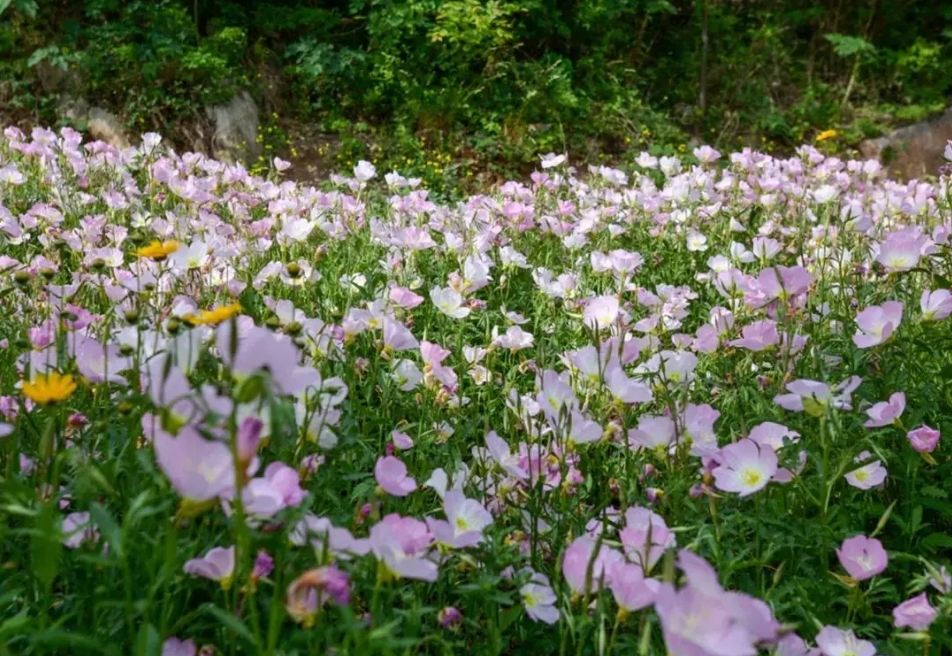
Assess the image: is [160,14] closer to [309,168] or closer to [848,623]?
[309,168]

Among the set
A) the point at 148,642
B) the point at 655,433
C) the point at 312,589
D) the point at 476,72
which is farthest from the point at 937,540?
the point at 476,72

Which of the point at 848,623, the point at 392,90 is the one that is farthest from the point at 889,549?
the point at 392,90

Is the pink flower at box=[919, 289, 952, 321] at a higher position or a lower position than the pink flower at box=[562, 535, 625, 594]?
lower

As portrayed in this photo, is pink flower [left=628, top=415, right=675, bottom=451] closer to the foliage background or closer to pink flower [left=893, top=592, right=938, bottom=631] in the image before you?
pink flower [left=893, top=592, right=938, bottom=631]

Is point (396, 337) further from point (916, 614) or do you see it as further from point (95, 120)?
point (95, 120)

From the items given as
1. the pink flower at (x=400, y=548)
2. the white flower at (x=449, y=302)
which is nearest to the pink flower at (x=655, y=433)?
the pink flower at (x=400, y=548)

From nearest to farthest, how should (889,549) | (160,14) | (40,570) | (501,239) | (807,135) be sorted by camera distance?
1. (40,570)
2. (889,549)
3. (501,239)
4. (160,14)
5. (807,135)

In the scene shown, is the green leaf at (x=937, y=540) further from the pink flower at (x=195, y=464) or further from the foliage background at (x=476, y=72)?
the foliage background at (x=476, y=72)

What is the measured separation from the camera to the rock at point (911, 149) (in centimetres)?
793

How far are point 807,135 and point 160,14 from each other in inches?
222

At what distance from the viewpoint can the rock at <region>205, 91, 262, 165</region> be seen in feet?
20.1

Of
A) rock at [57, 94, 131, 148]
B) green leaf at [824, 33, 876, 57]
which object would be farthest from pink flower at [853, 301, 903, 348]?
green leaf at [824, 33, 876, 57]

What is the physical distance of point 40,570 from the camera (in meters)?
0.82

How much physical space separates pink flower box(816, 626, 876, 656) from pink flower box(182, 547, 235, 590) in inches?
29.6
